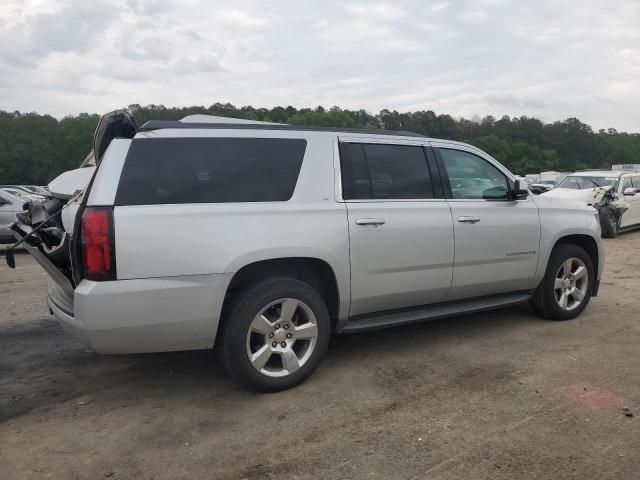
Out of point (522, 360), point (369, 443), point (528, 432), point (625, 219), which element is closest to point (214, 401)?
point (369, 443)

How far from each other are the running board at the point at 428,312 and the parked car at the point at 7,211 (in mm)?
10392

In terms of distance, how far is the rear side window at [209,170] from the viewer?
343 centimetres

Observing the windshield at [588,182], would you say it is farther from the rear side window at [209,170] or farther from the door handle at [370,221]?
the rear side window at [209,170]

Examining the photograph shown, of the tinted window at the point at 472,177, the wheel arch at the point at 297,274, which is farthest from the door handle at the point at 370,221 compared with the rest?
the tinted window at the point at 472,177

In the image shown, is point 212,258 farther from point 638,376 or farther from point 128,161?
point 638,376

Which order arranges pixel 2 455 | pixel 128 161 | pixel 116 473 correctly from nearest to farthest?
pixel 116 473 → pixel 2 455 → pixel 128 161

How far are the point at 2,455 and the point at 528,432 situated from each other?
303 centimetres

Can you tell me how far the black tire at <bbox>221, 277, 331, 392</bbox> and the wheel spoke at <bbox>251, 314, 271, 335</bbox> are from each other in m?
0.05

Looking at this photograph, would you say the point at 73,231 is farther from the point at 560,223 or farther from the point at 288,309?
the point at 560,223

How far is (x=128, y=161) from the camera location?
3447mm

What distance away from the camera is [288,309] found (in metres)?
3.78

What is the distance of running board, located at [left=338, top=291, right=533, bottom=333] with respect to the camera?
4164 millimetres

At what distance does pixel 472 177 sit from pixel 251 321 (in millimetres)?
2530

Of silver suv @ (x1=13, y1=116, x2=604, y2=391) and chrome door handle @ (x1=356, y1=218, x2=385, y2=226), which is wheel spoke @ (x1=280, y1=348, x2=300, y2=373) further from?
chrome door handle @ (x1=356, y1=218, x2=385, y2=226)
